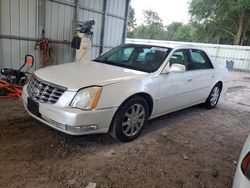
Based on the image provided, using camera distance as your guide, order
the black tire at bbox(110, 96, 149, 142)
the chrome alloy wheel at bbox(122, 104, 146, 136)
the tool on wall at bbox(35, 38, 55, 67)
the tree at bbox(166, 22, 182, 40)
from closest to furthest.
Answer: the black tire at bbox(110, 96, 149, 142), the chrome alloy wheel at bbox(122, 104, 146, 136), the tool on wall at bbox(35, 38, 55, 67), the tree at bbox(166, 22, 182, 40)

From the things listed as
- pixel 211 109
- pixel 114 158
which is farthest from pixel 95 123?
pixel 211 109

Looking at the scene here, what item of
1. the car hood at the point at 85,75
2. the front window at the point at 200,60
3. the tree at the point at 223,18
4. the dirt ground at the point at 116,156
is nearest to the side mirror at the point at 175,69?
the car hood at the point at 85,75

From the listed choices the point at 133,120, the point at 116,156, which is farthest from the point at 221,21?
the point at 116,156

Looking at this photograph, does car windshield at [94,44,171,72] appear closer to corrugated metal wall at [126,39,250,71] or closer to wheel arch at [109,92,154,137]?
wheel arch at [109,92,154,137]

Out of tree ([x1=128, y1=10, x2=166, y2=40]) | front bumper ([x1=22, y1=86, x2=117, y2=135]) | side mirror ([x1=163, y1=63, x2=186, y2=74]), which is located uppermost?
tree ([x1=128, y1=10, x2=166, y2=40])

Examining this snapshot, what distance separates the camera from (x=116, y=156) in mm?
2811

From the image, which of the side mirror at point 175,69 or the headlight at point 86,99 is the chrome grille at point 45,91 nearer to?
the headlight at point 86,99

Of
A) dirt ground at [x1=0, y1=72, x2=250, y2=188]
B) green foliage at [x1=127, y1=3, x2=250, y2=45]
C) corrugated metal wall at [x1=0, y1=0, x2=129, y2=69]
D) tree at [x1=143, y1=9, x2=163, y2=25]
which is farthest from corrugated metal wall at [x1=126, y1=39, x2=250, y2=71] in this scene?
tree at [x1=143, y1=9, x2=163, y2=25]

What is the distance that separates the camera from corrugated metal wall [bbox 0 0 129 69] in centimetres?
559

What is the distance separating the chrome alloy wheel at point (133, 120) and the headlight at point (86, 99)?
1.78ft

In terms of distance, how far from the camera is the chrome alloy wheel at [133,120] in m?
3.04

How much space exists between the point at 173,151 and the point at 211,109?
2.61 m

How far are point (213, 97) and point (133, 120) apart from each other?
9.17 feet

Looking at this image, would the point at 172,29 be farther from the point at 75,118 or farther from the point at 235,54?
the point at 75,118
